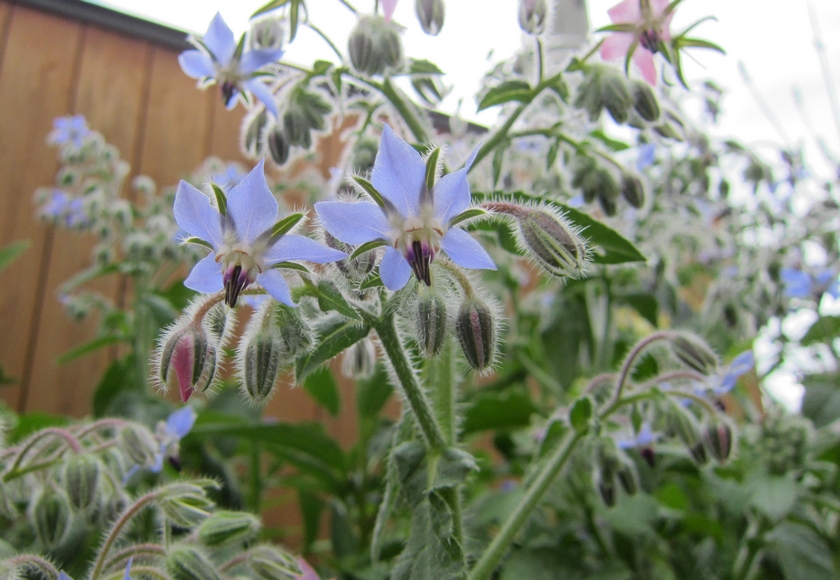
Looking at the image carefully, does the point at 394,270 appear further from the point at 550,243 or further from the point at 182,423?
the point at 182,423

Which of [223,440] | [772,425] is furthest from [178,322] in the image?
[772,425]

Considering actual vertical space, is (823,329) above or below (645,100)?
below

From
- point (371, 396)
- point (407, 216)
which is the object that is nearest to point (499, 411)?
point (371, 396)

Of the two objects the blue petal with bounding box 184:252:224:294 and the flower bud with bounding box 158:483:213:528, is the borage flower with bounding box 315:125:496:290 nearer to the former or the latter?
the blue petal with bounding box 184:252:224:294

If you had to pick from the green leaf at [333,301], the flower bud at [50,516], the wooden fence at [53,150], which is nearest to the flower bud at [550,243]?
the green leaf at [333,301]

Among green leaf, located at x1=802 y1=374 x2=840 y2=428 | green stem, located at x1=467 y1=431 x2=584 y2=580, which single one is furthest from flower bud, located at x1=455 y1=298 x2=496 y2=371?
green leaf, located at x1=802 y1=374 x2=840 y2=428

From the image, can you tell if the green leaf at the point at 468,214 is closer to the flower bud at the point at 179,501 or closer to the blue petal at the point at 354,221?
the blue petal at the point at 354,221

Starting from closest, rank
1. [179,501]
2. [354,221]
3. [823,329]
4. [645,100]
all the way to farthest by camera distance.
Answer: [354,221] → [179,501] → [645,100] → [823,329]
